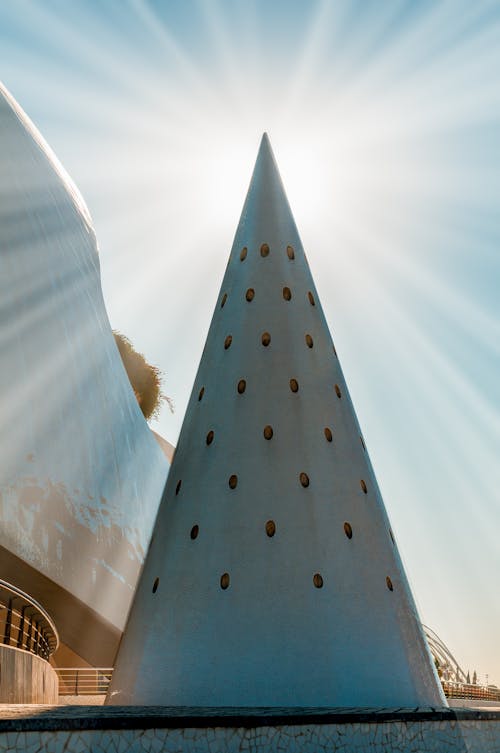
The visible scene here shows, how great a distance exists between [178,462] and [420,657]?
12.8 ft

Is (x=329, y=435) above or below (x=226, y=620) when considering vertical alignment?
above

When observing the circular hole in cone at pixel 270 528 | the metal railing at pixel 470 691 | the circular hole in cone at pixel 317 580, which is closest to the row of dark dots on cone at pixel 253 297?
the circular hole in cone at pixel 270 528

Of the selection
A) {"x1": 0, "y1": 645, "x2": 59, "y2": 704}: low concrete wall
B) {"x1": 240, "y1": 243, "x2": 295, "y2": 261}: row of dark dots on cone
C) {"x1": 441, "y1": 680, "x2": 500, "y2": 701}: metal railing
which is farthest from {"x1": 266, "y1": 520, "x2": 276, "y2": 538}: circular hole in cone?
{"x1": 441, "y1": 680, "x2": 500, "y2": 701}: metal railing

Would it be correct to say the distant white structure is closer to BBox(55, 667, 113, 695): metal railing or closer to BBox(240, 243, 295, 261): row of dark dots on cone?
BBox(55, 667, 113, 695): metal railing

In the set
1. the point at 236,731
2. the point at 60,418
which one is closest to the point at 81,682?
the point at 60,418

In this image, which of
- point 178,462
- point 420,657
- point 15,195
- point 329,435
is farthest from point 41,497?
point 420,657

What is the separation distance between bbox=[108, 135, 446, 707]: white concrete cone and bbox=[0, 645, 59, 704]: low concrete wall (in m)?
1.11

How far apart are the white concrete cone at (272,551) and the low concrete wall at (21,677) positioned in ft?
3.65

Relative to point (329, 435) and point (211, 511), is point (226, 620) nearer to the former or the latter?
point (211, 511)

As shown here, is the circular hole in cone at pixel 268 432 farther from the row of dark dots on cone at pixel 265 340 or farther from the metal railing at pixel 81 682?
the metal railing at pixel 81 682

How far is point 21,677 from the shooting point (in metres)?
9.54

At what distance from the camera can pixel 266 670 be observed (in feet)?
28.6

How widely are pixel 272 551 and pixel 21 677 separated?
334cm

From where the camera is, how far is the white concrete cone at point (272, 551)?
29.0ft
